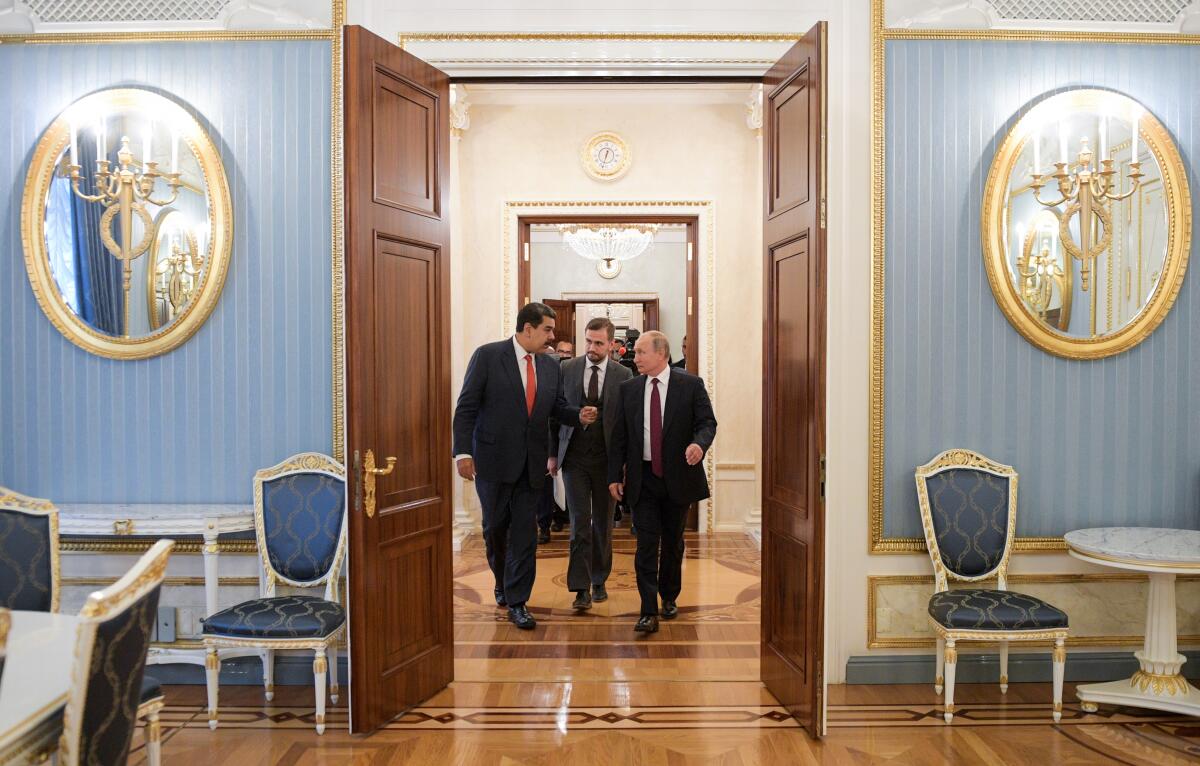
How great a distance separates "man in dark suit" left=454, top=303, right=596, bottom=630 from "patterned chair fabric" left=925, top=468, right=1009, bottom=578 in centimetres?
192

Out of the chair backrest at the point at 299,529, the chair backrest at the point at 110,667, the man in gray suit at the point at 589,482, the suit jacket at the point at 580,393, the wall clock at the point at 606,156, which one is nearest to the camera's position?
the chair backrest at the point at 110,667

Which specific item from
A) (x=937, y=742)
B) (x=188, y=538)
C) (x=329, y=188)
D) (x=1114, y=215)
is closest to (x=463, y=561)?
(x=188, y=538)

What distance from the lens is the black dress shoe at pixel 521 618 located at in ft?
15.9

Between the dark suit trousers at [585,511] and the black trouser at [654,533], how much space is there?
0.51 meters

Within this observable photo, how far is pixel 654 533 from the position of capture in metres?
4.80

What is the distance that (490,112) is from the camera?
7.39 m

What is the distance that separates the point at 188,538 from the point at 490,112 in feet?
15.0

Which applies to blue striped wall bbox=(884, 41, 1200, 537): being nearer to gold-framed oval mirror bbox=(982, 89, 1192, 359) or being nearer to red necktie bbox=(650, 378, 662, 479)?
gold-framed oval mirror bbox=(982, 89, 1192, 359)

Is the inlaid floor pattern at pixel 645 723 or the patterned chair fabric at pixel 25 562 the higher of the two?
the patterned chair fabric at pixel 25 562

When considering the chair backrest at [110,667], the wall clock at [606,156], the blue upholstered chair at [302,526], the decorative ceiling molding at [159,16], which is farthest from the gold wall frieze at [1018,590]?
the wall clock at [606,156]

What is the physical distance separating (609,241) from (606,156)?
2.89 meters

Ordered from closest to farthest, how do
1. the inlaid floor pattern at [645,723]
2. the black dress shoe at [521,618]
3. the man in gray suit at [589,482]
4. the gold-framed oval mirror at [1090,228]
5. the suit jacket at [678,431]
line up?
the inlaid floor pattern at [645,723] → the gold-framed oval mirror at [1090,228] → the suit jacket at [678,431] → the black dress shoe at [521,618] → the man in gray suit at [589,482]

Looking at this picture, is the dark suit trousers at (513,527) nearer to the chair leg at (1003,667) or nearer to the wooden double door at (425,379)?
the wooden double door at (425,379)

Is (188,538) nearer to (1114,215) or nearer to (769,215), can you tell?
(769,215)
